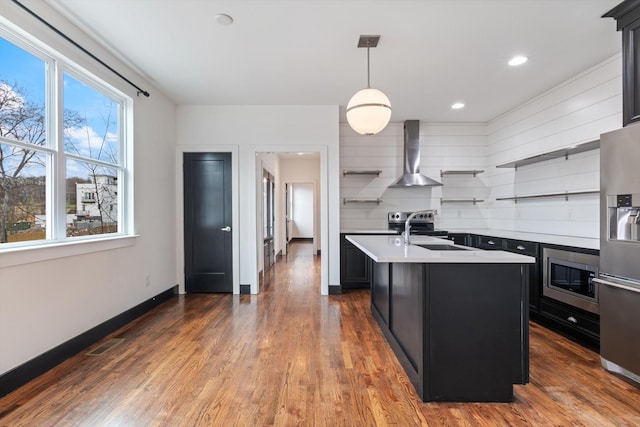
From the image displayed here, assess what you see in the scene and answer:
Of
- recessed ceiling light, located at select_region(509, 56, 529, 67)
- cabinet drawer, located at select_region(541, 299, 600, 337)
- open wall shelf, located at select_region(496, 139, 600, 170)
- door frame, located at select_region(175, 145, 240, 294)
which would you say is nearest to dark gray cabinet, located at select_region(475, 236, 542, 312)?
cabinet drawer, located at select_region(541, 299, 600, 337)

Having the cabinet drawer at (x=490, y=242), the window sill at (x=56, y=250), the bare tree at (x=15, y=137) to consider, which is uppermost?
the bare tree at (x=15, y=137)

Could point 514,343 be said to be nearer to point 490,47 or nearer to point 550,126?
point 490,47

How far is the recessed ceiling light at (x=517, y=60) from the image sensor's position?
3.24 m

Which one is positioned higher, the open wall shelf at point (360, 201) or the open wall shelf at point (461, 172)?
the open wall shelf at point (461, 172)

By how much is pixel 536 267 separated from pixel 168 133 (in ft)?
16.1

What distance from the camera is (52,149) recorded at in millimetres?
2559

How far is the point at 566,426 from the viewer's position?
1.77 meters

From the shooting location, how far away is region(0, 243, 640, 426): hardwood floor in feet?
6.09

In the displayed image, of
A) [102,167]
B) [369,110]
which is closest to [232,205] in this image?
[102,167]

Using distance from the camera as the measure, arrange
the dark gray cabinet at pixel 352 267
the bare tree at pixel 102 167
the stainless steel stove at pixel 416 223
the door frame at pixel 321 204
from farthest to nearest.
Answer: the stainless steel stove at pixel 416 223
the dark gray cabinet at pixel 352 267
the door frame at pixel 321 204
the bare tree at pixel 102 167

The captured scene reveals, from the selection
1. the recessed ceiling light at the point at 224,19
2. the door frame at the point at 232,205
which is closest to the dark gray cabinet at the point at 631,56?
the recessed ceiling light at the point at 224,19

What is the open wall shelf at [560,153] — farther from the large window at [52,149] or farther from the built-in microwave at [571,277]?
the large window at [52,149]

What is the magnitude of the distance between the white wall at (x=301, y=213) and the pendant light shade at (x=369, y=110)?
10363mm

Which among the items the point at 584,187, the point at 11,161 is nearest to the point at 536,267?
the point at 584,187
